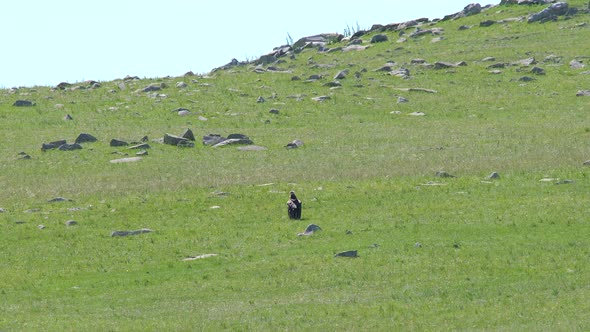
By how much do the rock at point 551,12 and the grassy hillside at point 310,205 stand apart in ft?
48.9

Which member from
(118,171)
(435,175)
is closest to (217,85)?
(118,171)

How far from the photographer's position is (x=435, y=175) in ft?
139

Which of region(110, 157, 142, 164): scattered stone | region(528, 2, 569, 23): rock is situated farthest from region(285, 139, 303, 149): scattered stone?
region(528, 2, 569, 23): rock

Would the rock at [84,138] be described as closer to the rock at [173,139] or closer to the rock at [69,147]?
the rock at [69,147]

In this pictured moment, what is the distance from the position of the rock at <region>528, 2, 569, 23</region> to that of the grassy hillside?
587 inches

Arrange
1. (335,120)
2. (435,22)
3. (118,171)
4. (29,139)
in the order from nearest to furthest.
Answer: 1. (118,171)
2. (29,139)
3. (335,120)
4. (435,22)

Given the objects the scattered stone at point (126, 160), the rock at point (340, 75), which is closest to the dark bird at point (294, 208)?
the scattered stone at point (126, 160)

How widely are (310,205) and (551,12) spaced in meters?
57.2

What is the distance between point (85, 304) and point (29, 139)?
104 ft

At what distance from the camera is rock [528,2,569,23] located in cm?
8888

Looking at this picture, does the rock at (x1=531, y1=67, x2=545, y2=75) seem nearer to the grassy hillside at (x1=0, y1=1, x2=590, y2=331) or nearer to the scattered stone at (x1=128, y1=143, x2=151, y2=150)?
the grassy hillside at (x1=0, y1=1, x2=590, y2=331)

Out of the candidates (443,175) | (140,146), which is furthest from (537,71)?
(443,175)

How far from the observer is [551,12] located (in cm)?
9000

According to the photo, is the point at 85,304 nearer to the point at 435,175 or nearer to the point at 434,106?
the point at 435,175
